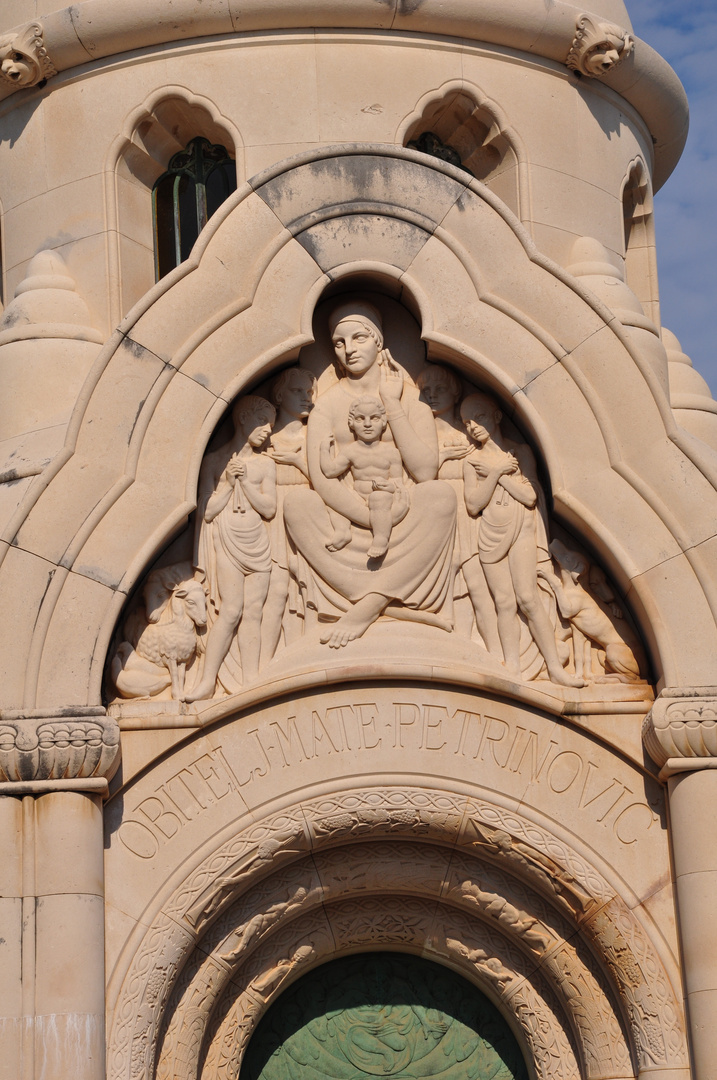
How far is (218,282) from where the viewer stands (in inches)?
491

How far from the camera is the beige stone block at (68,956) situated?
11.2 meters

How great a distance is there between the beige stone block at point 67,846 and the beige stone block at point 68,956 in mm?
88

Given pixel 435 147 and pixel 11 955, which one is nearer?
pixel 11 955

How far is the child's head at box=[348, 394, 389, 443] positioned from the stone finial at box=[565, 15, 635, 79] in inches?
174

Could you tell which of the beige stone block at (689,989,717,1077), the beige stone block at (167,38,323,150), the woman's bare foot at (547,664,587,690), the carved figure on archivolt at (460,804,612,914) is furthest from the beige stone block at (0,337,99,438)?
the beige stone block at (689,989,717,1077)

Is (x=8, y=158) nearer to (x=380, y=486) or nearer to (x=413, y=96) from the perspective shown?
(x=413, y=96)

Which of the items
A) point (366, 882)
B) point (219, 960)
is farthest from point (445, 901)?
point (219, 960)

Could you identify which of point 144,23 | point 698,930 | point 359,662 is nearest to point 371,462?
point 359,662

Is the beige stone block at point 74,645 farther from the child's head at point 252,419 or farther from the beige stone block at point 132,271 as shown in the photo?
the beige stone block at point 132,271

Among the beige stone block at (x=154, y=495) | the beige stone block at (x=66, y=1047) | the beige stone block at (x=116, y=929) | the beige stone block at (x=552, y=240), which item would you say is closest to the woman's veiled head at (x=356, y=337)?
the beige stone block at (x=154, y=495)

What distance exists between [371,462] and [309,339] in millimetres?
947

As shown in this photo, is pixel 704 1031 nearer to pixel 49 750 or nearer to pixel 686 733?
pixel 686 733

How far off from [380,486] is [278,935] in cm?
316

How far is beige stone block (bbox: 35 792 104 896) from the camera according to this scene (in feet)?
37.4
